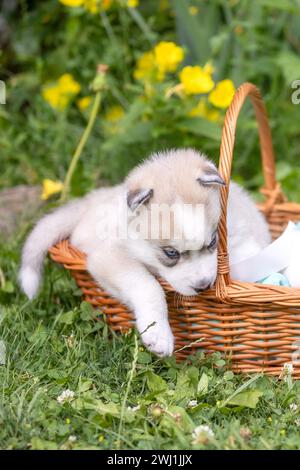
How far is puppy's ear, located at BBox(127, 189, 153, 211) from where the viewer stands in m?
2.36

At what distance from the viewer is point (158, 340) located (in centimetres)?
238

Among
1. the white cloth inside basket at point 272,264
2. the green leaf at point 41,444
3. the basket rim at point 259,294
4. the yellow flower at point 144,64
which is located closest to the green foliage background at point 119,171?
the green leaf at point 41,444

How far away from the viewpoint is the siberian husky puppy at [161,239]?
2.37m

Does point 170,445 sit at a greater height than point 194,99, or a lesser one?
lesser

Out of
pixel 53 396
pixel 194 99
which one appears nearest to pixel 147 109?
pixel 194 99

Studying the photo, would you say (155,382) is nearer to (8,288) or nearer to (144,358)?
(144,358)

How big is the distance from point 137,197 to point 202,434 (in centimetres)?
82

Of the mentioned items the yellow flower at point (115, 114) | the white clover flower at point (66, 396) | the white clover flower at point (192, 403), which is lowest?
the white clover flower at point (192, 403)

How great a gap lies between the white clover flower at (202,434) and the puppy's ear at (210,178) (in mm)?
818

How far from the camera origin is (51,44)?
520 centimetres

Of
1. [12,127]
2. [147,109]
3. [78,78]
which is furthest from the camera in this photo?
[78,78]

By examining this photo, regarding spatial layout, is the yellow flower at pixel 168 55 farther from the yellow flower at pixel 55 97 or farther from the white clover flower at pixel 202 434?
the white clover flower at pixel 202 434

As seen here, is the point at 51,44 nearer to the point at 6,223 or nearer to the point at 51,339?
the point at 6,223

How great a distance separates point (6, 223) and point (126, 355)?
63.0 inches
